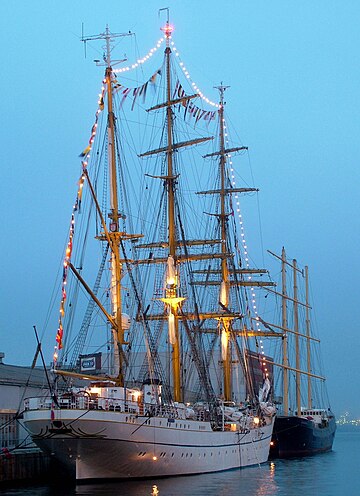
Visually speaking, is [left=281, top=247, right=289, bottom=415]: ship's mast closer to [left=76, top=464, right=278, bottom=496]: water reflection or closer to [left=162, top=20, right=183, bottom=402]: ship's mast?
[left=162, top=20, right=183, bottom=402]: ship's mast

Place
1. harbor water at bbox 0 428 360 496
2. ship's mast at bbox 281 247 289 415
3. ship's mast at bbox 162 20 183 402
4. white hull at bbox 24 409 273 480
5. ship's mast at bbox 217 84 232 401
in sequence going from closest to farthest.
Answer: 1. harbor water at bbox 0 428 360 496
2. white hull at bbox 24 409 273 480
3. ship's mast at bbox 162 20 183 402
4. ship's mast at bbox 217 84 232 401
5. ship's mast at bbox 281 247 289 415

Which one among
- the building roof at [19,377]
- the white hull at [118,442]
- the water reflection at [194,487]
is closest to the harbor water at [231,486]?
the water reflection at [194,487]

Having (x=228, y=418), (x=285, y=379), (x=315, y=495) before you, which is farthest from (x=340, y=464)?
(x=315, y=495)

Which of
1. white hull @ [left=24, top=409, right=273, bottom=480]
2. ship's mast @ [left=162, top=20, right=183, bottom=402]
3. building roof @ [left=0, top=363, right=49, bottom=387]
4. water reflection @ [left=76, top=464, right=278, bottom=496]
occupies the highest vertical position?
ship's mast @ [left=162, top=20, right=183, bottom=402]

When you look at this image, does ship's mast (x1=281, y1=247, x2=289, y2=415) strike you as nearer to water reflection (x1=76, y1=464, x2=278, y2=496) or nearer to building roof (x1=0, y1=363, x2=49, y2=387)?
building roof (x1=0, y1=363, x2=49, y2=387)

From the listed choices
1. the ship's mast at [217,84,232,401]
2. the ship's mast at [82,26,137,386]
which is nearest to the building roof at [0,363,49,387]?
the ship's mast at [82,26,137,386]

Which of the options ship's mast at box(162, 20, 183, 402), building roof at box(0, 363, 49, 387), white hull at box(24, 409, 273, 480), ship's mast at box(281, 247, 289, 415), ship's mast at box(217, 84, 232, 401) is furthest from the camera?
ship's mast at box(281, 247, 289, 415)

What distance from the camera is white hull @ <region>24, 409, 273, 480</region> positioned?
150ft

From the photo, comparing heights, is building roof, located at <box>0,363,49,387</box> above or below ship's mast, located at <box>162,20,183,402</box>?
below

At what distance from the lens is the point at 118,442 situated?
46688mm

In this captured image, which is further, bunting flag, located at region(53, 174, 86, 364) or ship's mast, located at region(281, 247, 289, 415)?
ship's mast, located at region(281, 247, 289, 415)

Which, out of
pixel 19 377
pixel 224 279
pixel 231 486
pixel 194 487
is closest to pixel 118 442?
pixel 194 487

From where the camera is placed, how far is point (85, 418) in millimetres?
45625

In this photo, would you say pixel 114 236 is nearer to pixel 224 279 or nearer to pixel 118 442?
pixel 118 442
